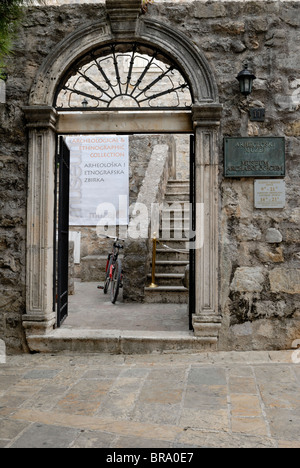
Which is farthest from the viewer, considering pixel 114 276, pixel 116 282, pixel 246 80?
pixel 114 276

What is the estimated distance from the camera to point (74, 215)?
9.86 metres

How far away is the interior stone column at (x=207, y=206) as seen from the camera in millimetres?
4633

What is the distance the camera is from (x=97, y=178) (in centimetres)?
982

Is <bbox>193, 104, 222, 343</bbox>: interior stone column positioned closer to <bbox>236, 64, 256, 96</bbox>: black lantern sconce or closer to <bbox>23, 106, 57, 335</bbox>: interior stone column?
<bbox>236, 64, 256, 96</bbox>: black lantern sconce

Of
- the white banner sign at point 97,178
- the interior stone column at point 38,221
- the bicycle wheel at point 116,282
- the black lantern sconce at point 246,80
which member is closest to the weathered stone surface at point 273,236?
the black lantern sconce at point 246,80

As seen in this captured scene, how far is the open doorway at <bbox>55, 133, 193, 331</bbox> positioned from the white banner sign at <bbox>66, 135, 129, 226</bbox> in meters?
0.02

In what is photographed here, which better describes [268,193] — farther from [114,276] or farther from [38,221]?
[114,276]

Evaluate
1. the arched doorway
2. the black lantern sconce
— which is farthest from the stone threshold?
the black lantern sconce

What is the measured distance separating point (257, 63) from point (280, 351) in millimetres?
2979

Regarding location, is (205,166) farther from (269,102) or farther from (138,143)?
(138,143)

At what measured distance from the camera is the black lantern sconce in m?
4.54

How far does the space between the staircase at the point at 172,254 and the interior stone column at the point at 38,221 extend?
2653 millimetres

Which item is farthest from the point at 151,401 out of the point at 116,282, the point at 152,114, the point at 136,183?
the point at 136,183

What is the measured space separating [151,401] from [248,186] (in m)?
2.40
